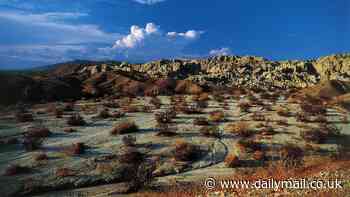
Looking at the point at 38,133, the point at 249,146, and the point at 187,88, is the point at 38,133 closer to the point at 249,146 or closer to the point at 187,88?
the point at 249,146

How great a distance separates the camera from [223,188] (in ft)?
47.4

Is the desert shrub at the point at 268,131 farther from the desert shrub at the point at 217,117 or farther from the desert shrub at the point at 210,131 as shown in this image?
the desert shrub at the point at 217,117

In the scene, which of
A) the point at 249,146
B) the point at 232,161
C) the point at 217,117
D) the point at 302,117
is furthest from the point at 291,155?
the point at 302,117

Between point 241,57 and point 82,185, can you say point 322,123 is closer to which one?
point 82,185

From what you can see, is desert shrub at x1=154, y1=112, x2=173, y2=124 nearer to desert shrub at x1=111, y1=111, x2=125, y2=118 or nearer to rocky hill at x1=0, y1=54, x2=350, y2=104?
desert shrub at x1=111, y1=111, x2=125, y2=118

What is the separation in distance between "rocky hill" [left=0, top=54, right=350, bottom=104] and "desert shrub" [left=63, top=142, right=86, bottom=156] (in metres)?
25.2

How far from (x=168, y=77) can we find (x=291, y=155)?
50.9m

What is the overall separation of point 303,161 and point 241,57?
8065 cm

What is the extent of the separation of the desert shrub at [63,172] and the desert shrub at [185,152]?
483 centimetres

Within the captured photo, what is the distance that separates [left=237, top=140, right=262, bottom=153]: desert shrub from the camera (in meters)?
21.3

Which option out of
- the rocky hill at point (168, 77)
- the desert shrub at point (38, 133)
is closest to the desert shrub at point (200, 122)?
the desert shrub at point (38, 133)

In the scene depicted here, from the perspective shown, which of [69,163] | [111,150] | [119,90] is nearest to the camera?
[69,163]

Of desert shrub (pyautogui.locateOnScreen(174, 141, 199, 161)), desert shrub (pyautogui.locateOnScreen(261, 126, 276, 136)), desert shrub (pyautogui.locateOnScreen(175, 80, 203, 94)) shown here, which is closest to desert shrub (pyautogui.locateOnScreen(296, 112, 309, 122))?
desert shrub (pyautogui.locateOnScreen(261, 126, 276, 136))

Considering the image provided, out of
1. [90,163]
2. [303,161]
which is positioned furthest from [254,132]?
[90,163]
